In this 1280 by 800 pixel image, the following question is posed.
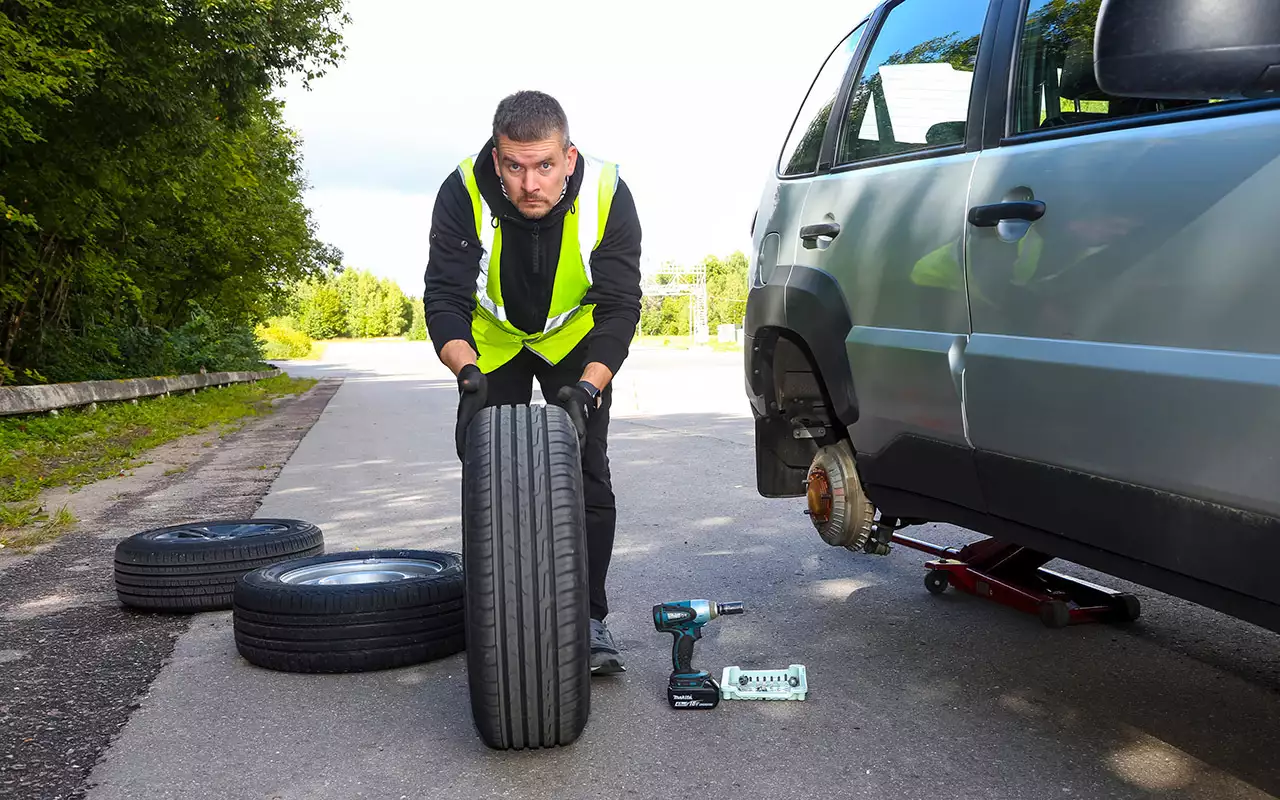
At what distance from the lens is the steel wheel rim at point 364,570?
4238 mm

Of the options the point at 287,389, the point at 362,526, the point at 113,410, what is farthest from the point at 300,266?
the point at 362,526

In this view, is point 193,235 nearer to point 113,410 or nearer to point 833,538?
point 113,410

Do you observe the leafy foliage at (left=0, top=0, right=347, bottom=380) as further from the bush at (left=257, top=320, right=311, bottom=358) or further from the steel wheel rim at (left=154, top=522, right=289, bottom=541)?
the bush at (left=257, top=320, right=311, bottom=358)

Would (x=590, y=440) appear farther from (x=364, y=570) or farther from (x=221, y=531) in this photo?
(x=221, y=531)

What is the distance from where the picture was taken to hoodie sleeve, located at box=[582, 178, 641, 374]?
11.9 feet

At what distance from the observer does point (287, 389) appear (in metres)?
24.7

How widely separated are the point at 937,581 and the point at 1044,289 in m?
2.14

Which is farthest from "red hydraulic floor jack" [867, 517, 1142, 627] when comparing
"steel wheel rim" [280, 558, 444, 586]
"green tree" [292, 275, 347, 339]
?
"green tree" [292, 275, 347, 339]

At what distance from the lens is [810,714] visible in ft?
10.8

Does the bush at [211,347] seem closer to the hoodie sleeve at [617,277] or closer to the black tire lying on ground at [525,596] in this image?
the hoodie sleeve at [617,277]

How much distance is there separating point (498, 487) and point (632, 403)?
13337mm

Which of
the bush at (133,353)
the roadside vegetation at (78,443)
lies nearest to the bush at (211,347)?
the bush at (133,353)

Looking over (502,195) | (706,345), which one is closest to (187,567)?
(502,195)

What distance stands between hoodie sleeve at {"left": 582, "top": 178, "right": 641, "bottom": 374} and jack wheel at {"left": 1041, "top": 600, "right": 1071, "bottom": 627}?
1.72 metres
